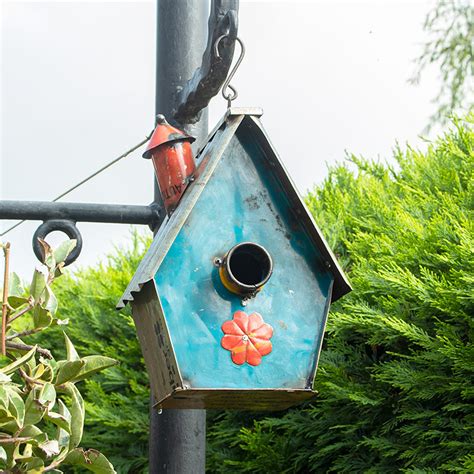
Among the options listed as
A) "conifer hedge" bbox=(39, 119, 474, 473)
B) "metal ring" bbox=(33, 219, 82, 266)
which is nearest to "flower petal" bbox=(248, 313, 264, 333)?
"metal ring" bbox=(33, 219, 82, 266)

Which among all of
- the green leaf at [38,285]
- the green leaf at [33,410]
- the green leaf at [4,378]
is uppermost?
the green leaf at [38,285]

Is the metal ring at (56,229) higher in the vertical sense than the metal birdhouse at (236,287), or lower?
higher

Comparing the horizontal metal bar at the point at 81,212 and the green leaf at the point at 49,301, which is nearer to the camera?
the green leaf at the point at 49,301

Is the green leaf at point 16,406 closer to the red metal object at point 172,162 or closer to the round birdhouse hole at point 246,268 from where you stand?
the round birdhouse hole at point 246,268

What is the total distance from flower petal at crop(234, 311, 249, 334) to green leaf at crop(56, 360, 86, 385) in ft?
1.27

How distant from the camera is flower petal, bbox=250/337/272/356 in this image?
216 centimetres

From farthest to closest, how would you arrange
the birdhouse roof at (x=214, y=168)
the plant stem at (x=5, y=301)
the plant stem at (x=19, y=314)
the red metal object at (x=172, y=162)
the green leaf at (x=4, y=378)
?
1. the red metal object at (x=172, y=162)
2. the birdhouse roof at (x=214, y=168)
3. the plant stem at (x=19, y=314)
4. the plant stem at (x=5, y=301)
5. the green leaf at (x=4, y=378)

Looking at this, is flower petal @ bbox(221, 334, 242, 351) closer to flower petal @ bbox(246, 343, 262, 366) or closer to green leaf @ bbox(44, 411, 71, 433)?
flower petal @ bbox(246, 343, 262, 366)

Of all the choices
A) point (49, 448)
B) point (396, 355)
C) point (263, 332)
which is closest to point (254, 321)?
point (263, 332)

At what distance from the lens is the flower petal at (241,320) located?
215cm

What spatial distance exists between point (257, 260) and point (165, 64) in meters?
0.80

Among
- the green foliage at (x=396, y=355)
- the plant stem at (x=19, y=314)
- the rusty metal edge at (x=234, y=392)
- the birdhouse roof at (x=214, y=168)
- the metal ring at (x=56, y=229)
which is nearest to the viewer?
the plant stem at (x=19, y=314)

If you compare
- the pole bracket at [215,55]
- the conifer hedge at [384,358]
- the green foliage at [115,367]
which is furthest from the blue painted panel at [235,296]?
the green foliage at [115,367]

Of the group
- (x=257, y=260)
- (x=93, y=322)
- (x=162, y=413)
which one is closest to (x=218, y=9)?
(x=257, y=260)
